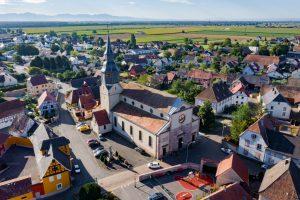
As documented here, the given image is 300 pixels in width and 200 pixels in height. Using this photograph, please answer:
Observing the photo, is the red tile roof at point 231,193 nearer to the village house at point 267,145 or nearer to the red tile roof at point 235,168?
the red tile roof at point 235,168

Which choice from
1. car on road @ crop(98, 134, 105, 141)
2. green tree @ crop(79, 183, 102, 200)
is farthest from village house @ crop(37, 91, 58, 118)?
green tree @ crop(79, 183, 102, 200)

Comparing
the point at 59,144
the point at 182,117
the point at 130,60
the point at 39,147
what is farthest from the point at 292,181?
the point at 130,60

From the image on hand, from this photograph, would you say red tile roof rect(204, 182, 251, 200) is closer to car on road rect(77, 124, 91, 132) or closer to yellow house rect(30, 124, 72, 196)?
yellow house rect(30, 124, 72, 196)

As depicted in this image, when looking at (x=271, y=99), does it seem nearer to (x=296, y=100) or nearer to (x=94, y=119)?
(x=296, y=100)

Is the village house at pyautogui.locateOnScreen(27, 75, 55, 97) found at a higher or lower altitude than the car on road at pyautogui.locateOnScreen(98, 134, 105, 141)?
higher

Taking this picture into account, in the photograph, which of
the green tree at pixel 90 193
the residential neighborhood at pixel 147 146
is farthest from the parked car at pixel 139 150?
the green tree at pixel 90 193
